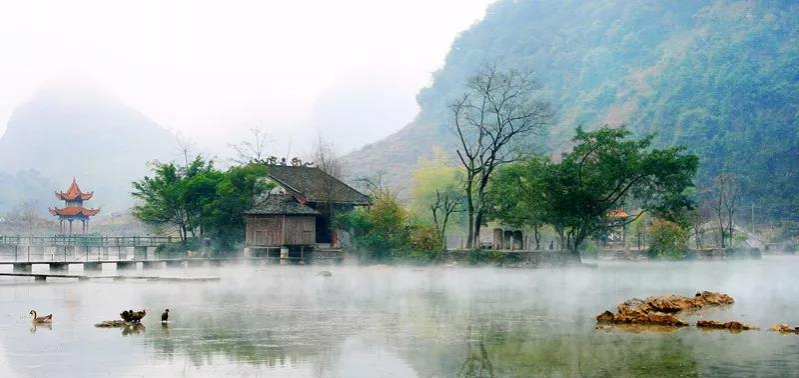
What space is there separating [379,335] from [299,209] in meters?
43.5

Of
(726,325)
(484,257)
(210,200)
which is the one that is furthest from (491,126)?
(726,325)

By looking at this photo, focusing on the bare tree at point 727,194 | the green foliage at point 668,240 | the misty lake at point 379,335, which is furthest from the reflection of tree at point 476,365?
the bare tree at point 727,194

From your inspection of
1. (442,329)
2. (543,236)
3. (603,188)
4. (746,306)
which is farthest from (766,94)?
(442,329)

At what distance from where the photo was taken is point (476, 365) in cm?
1838

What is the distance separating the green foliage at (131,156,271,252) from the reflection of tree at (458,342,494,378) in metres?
49.2

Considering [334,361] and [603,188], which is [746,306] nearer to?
[334,361]

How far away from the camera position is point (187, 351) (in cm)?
2033

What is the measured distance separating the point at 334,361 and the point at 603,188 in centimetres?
4357

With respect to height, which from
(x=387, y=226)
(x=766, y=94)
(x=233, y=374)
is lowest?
(x=233, y=374)

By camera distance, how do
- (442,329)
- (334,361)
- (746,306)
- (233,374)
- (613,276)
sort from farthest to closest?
(613,276) < (746,306) < (442,329) < (334,361) < (233,374)

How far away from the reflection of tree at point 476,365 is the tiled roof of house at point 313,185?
A: 4842cm

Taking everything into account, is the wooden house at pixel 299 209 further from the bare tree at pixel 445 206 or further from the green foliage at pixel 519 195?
the green foliage at pixel 519 195

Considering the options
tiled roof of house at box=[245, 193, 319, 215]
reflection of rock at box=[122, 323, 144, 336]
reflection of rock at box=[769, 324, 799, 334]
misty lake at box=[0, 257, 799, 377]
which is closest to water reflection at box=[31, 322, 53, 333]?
misty lake at box=[0, 257, 799, 377]

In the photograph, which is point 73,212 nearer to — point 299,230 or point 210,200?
point 210,200
